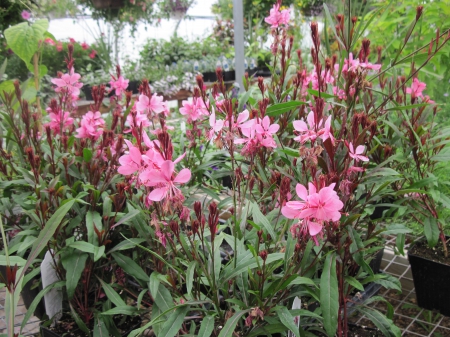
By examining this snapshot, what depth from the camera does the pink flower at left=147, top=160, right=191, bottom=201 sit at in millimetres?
800

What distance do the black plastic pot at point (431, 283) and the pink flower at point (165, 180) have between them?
1084 millimetres

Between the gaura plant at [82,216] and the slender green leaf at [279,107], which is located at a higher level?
the slender green leaf at [279,107]

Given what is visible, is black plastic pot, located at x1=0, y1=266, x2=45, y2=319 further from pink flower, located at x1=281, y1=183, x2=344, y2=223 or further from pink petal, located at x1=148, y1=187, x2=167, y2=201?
pink flower, located at x1=281, y1=183, x2=344, y2=223

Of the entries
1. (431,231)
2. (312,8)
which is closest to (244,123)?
(431,231)

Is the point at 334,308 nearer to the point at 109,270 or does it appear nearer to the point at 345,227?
the point at 345,227

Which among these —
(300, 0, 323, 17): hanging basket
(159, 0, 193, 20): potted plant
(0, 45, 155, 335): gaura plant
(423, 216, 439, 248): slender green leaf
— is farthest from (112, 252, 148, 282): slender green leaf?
(159, 0, 193, 20): potted plant

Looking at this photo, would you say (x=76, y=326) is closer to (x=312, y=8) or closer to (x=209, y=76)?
(x=209, y=76)

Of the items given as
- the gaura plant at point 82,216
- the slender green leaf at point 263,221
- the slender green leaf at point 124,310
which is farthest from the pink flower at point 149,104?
the slender green leaf at point 124,310

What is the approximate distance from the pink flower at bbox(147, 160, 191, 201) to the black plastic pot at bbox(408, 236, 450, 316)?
108 cm

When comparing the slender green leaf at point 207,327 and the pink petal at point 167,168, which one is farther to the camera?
the slender green leaf at point 207,327

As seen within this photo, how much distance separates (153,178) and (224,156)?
77 centimetres

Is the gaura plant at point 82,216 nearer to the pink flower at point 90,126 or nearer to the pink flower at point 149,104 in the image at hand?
the pink flower at point 90,126

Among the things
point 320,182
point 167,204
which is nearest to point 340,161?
point 320,182

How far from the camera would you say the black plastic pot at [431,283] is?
4.96 ft
